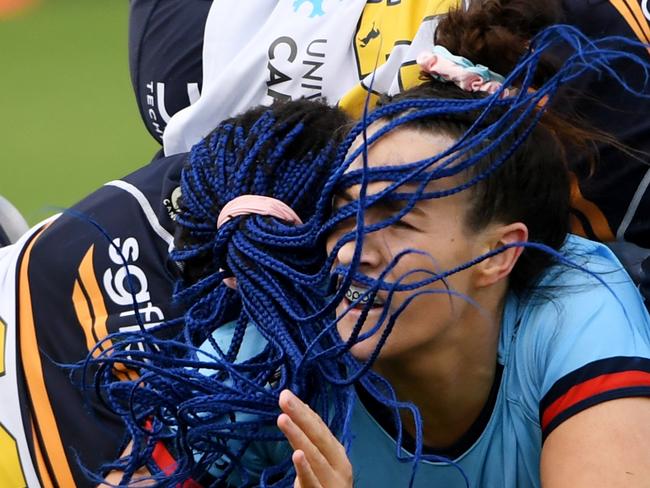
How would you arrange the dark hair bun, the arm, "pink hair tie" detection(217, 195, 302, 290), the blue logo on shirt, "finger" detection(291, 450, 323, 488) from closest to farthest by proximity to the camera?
1. "finger" detection(291, 450, 323, 488)
2. the arm
3. "pink hair tie" detection(217, 195, 302, 290)
4. the dark hair bun
5. the blue logo on shirt

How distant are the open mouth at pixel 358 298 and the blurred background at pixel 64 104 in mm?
1700

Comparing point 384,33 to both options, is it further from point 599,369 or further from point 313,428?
point 313,428

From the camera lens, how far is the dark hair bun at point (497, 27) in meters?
1.53

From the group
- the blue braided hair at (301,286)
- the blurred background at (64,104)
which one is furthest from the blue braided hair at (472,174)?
the blurred background at (64,104)

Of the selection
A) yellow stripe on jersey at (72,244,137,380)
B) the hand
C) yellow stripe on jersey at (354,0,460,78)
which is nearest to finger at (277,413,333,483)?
the hand

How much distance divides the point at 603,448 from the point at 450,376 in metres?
0.23

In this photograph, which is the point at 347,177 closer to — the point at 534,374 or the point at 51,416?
the point at 534,374

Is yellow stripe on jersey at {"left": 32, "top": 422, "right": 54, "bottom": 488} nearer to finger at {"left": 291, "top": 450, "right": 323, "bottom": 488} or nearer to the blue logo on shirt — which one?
finger at {"left": 291, "top": 450, "right": 323, "bottom": 488}

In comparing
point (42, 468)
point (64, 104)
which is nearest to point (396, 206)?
point (42, 468)

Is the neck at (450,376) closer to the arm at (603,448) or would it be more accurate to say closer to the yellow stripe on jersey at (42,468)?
the arm at (603,448)

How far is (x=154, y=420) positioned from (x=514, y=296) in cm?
47

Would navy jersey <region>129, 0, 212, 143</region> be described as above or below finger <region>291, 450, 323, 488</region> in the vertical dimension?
above

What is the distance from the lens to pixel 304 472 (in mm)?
1107

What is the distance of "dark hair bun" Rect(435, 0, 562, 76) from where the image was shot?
5.02ft
